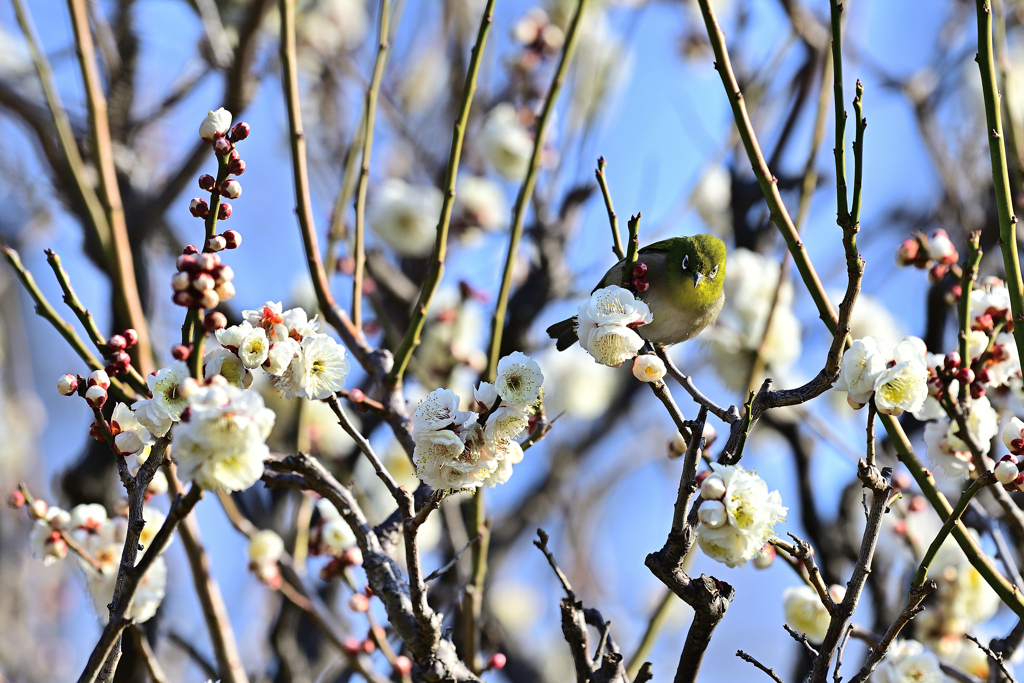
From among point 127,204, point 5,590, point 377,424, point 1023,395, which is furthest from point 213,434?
point 5,590

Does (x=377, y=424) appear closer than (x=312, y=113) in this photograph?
Yes

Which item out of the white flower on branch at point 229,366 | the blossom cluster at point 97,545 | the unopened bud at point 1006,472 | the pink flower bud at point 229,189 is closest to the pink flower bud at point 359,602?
the blossom cluster at point 97,545

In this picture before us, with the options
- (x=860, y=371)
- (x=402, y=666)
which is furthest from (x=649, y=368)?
(x=402, y=666)

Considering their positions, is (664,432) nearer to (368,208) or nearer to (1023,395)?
(368,208)

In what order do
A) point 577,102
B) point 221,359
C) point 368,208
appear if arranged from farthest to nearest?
1. point 577,102
2. point 368,208
3. point 221,359

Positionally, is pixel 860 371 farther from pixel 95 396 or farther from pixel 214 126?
pixel 95 396

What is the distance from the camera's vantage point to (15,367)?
5.14 meters

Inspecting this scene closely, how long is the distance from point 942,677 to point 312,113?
423 centimetres

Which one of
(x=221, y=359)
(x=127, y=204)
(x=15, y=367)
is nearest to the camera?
(x=221, y=359)

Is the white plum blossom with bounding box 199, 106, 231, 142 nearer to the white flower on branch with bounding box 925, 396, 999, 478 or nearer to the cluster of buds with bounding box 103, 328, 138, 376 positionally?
the cluster of buds with bounding box 103, 328, 138, 376

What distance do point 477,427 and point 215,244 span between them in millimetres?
486

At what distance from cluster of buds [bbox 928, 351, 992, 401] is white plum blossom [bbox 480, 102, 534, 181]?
2556 mm

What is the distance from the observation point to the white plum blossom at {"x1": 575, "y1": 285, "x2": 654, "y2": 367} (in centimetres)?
142

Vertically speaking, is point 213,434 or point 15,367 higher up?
point 15,367
